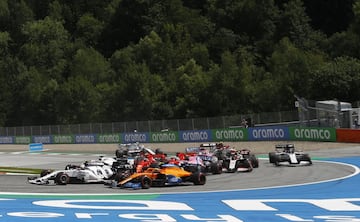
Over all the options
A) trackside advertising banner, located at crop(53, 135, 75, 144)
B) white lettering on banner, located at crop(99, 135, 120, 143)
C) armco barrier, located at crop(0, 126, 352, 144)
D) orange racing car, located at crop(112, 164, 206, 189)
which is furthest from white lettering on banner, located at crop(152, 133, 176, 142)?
orange racing car, located at crop(112, 164, 206, 189)

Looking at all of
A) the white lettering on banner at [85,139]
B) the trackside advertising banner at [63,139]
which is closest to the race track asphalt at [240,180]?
the white lettering on banner at [85,139]

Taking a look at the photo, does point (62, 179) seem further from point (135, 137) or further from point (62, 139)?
point (62, 139)

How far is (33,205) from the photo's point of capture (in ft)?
61.8

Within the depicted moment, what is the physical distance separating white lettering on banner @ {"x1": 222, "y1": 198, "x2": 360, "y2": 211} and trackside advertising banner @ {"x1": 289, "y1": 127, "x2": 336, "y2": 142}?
101 feet

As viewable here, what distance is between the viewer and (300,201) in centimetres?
1759

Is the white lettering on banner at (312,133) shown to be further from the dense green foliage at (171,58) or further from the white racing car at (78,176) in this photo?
the white racing car at (78,176)

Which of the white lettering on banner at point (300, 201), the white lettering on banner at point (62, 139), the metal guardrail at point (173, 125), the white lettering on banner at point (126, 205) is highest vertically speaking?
the metal guardrail at point (173, 125)

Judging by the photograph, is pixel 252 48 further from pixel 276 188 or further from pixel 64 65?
pixel 276 188

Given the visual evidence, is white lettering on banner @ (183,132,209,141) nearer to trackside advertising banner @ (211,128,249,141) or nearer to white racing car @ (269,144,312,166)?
trackside advertising banner @ (211,128,249,141)

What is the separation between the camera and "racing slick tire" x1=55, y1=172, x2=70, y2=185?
25422 millimetres

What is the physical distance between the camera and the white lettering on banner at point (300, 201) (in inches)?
638

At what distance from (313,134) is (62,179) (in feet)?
92.9

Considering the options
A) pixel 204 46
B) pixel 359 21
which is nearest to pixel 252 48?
pixel 204 46

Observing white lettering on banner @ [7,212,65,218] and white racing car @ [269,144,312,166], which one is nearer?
white lettering on banner @ [7,212,65,218]
